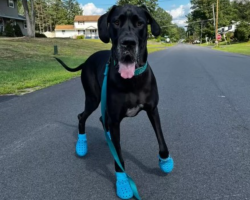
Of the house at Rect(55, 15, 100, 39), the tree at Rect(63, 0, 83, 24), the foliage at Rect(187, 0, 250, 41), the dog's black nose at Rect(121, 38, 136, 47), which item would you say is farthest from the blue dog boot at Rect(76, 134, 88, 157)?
the tree at Rect(63, 0, 83, 24)

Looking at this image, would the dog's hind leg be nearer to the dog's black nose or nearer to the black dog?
the black dog

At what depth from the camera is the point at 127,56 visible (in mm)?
2377

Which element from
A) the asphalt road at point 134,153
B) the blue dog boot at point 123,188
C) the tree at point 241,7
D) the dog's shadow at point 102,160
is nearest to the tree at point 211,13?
the tree at point 241,7

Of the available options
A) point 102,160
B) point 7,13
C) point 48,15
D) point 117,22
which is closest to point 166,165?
point 102,160

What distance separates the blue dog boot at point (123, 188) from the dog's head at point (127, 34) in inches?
38.3

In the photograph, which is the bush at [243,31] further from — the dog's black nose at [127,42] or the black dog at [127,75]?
the dog's black nose at [127,42]

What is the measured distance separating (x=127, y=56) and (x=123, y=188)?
3.98ft

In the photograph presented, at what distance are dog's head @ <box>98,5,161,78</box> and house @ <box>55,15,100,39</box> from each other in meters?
90.4

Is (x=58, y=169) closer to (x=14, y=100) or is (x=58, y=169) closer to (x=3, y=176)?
(x=3, y=176)

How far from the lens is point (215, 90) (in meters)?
7.44

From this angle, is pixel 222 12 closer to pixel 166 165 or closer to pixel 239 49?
pixel 239 49

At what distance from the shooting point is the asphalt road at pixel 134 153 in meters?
2.57

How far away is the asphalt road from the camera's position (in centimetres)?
257

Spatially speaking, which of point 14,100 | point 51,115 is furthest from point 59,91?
point 51,115
